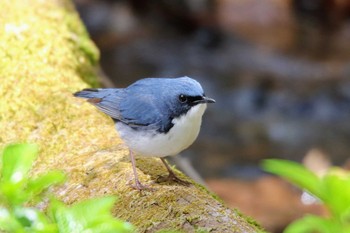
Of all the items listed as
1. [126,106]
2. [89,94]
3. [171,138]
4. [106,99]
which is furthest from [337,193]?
[89,94]

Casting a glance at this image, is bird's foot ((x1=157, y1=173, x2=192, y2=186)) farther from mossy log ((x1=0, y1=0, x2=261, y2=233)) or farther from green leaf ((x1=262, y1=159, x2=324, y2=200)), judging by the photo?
green leaf ((x1=262, y1=159, x2=324, y2=200))

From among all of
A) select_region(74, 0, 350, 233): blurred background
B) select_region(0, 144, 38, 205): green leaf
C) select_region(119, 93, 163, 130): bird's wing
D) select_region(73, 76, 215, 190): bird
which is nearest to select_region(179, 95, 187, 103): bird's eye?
select_region(73, 76, 215, 190): bird

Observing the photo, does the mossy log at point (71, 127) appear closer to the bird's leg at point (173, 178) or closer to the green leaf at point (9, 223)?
the bird's leg at point (173, 178)

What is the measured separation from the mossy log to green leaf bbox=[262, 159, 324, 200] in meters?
1.34

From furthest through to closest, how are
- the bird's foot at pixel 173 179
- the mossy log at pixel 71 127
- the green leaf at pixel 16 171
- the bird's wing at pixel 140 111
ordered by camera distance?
1. the bird's wing at pixel 140 111
2. the bird's foot at pixel 173 179
3. the mossy log at pixel 71 127
4. the green leaf at pixel 16 171

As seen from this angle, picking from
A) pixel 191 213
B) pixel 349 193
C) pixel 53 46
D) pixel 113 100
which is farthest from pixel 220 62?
pixel 349 193

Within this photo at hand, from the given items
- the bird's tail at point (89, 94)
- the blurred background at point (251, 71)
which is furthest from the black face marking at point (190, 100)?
the blurred background at point (251, 71)

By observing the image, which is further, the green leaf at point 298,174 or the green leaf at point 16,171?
the green leaf at point 16,171

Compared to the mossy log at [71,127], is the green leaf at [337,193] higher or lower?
higher

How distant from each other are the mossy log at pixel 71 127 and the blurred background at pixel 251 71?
3.11 m

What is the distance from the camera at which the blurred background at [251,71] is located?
8.16 m

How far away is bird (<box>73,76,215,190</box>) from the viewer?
323 centimetres

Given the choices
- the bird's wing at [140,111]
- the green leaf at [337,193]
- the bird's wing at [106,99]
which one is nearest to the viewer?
the green leaf at [337,193]

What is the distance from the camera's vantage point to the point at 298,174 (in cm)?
125
